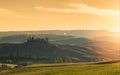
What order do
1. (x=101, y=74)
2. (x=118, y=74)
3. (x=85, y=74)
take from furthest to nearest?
(x=85, y=74)
(x=101, y=74)
(x=118, y=74)

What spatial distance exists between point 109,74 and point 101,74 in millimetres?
1564

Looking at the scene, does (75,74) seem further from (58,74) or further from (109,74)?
(109,74)

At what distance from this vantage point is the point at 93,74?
4412 cm

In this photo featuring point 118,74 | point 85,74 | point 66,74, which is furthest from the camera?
point 66,74

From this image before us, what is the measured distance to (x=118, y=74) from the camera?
39875 millimetres

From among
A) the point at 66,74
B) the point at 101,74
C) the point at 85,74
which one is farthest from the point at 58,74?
the point at 101,74

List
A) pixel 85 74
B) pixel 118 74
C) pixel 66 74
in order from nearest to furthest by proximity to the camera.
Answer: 1. pixel 118 74
2. pixel 85 74
3. pixel 66 74

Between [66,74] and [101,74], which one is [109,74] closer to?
[101,74]

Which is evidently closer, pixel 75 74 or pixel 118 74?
pixel 118 74

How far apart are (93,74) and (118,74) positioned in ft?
16.4

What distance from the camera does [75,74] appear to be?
155 feet

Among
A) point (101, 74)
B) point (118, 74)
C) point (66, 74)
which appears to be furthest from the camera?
point (66, 74)

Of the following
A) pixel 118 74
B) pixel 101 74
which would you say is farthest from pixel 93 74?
pixel 118 74

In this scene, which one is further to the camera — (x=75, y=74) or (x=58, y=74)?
(x=58, y=74)
